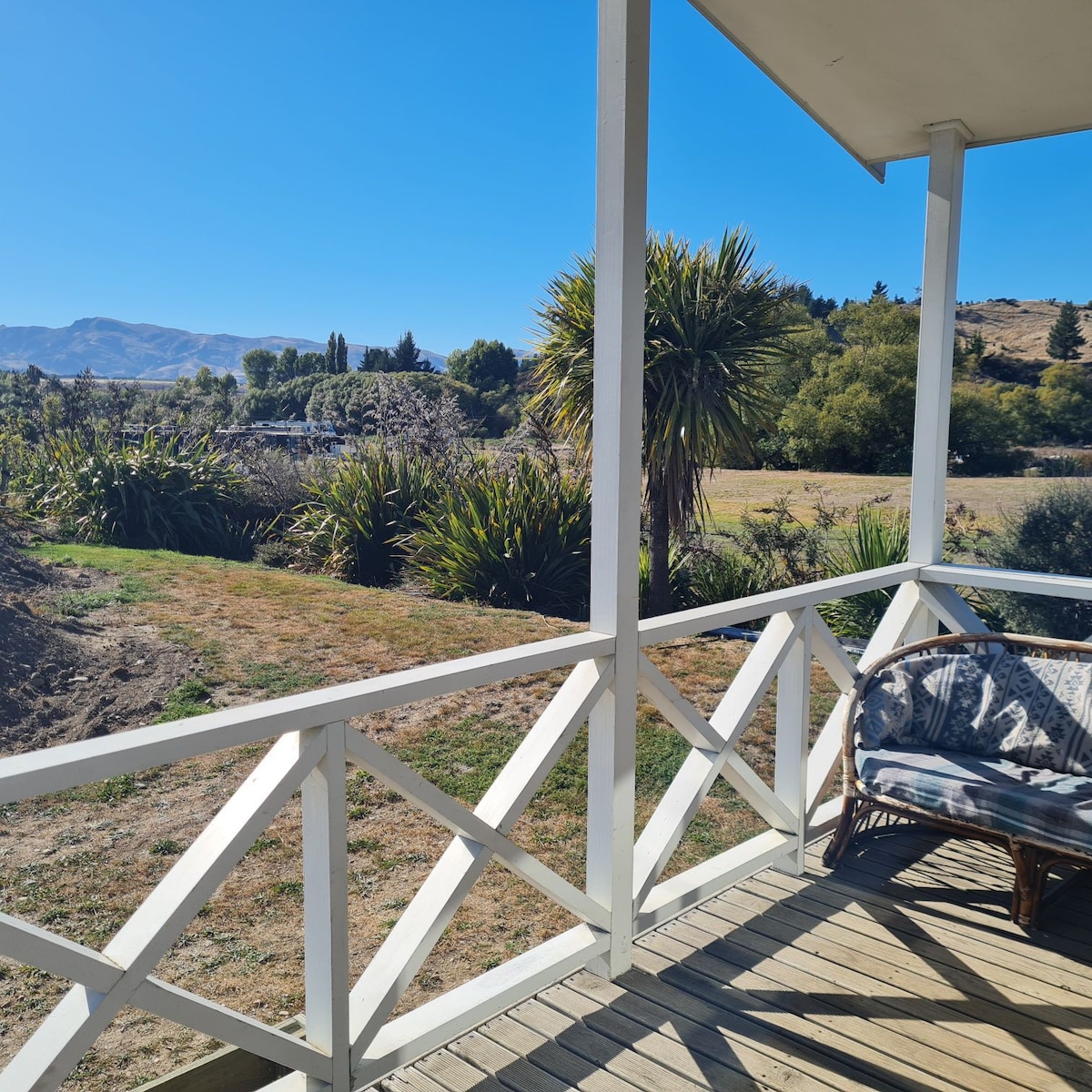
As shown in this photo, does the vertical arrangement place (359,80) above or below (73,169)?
above

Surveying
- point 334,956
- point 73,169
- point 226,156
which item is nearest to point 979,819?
point 334,956

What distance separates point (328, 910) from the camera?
1.18 m

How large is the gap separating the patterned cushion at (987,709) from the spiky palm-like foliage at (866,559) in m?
2.88

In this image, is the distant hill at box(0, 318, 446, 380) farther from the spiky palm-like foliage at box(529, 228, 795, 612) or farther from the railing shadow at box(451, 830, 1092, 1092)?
the railing shadow at box(451, 830, 1092, 1092)

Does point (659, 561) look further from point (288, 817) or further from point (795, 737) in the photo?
point (795, 737)

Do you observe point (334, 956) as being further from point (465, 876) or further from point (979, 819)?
point (979, 819)

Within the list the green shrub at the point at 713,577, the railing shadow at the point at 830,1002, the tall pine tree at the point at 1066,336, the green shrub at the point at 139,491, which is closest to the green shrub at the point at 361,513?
the green shrub at the point at 139,491

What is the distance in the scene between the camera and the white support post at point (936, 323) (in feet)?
8.01

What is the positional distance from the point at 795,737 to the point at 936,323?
127 centimetres

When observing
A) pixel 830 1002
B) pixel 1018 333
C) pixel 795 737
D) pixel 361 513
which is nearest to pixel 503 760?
pixel 361 513

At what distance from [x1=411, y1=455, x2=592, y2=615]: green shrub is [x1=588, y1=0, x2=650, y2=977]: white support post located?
3612 mm

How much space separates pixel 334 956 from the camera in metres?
1.20

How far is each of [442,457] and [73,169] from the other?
238cm

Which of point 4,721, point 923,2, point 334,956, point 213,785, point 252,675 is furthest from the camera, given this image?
point 252,675
